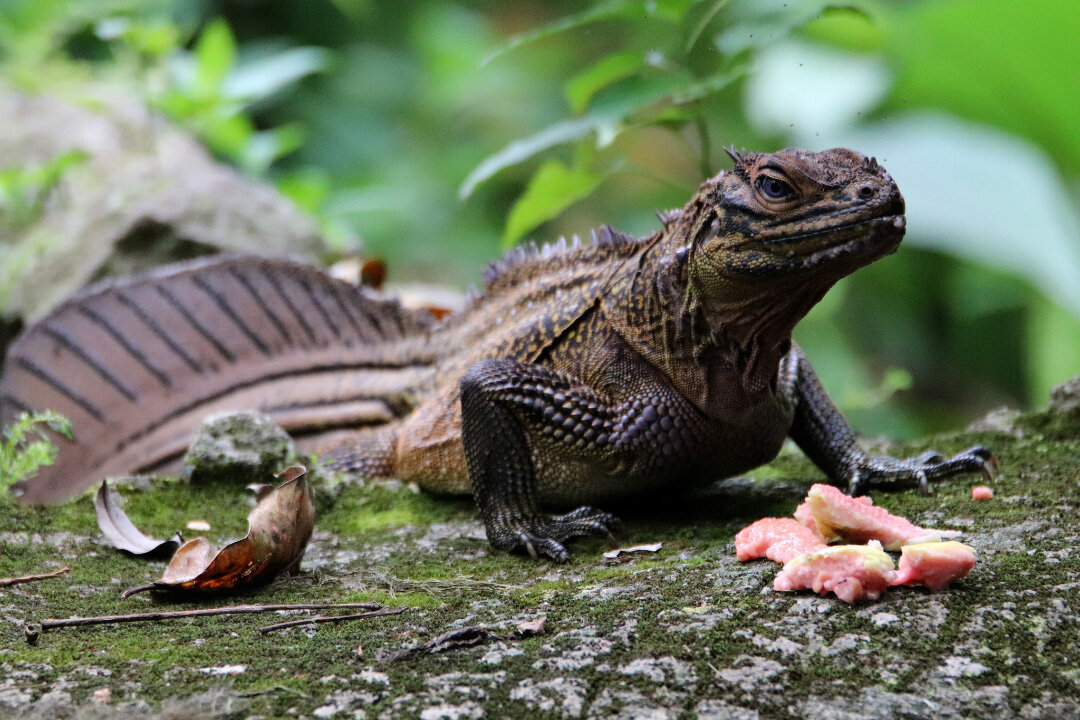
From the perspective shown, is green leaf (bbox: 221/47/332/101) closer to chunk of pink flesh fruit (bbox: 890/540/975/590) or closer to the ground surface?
the ground surface

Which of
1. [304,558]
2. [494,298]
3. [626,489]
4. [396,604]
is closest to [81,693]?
[396,604]

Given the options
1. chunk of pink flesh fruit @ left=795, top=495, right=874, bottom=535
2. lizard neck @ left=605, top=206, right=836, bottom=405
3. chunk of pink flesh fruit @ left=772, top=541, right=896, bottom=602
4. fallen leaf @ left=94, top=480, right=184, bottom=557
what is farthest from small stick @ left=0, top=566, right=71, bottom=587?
chunk of pink flesh fruit @ left=795, top=495, right=874, bottom=535

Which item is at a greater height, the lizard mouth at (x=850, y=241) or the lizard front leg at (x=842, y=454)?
the lizard mouth at (x=850, y=241)

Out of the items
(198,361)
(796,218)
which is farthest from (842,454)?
(198,361)

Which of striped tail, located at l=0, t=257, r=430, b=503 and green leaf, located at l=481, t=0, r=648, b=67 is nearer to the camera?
green leaf, located at l=481, t=0, r=648, b=67

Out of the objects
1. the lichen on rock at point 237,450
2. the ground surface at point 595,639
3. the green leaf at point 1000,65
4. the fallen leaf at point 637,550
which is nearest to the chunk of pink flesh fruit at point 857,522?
the ground surface at point 595,639

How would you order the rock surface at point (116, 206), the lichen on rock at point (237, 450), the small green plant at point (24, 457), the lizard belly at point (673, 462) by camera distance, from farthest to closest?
the rock surface at point (116, 206), the lichen on rock at point (237, 450), the small green plant at point (24, 457), the lizard belly at point (673, 462)

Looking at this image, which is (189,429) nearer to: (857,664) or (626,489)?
(626,489)

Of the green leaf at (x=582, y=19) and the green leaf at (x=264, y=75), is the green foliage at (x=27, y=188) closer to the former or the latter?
the green leaf at (x=264, y=75)
